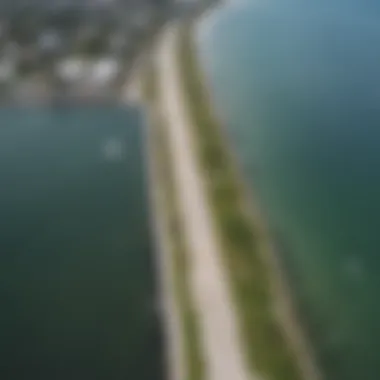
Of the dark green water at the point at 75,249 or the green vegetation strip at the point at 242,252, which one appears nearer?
the green vegetation strip at the point at 242,252

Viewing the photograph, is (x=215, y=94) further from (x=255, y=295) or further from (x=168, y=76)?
(x=255, y=295)

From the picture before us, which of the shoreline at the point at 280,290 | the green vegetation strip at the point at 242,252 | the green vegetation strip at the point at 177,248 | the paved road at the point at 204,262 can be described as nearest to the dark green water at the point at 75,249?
the green vegetation strip at the point at 177,248

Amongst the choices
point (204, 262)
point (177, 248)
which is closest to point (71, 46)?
point (177, 248)

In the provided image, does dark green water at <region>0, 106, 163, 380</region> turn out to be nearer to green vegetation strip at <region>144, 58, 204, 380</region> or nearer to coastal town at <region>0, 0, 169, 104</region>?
green vegetation strip at <region>144, 58, 204, 380</region>

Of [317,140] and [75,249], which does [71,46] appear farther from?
[75,249]

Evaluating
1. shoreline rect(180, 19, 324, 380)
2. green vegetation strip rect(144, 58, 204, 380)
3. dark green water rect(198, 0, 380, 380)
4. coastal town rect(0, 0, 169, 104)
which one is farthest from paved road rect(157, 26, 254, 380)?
coastal town rect(0, 0, 169, 104)

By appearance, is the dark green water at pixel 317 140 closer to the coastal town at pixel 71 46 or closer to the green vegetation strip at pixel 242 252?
the green vegetation strip at pixel 242 252
